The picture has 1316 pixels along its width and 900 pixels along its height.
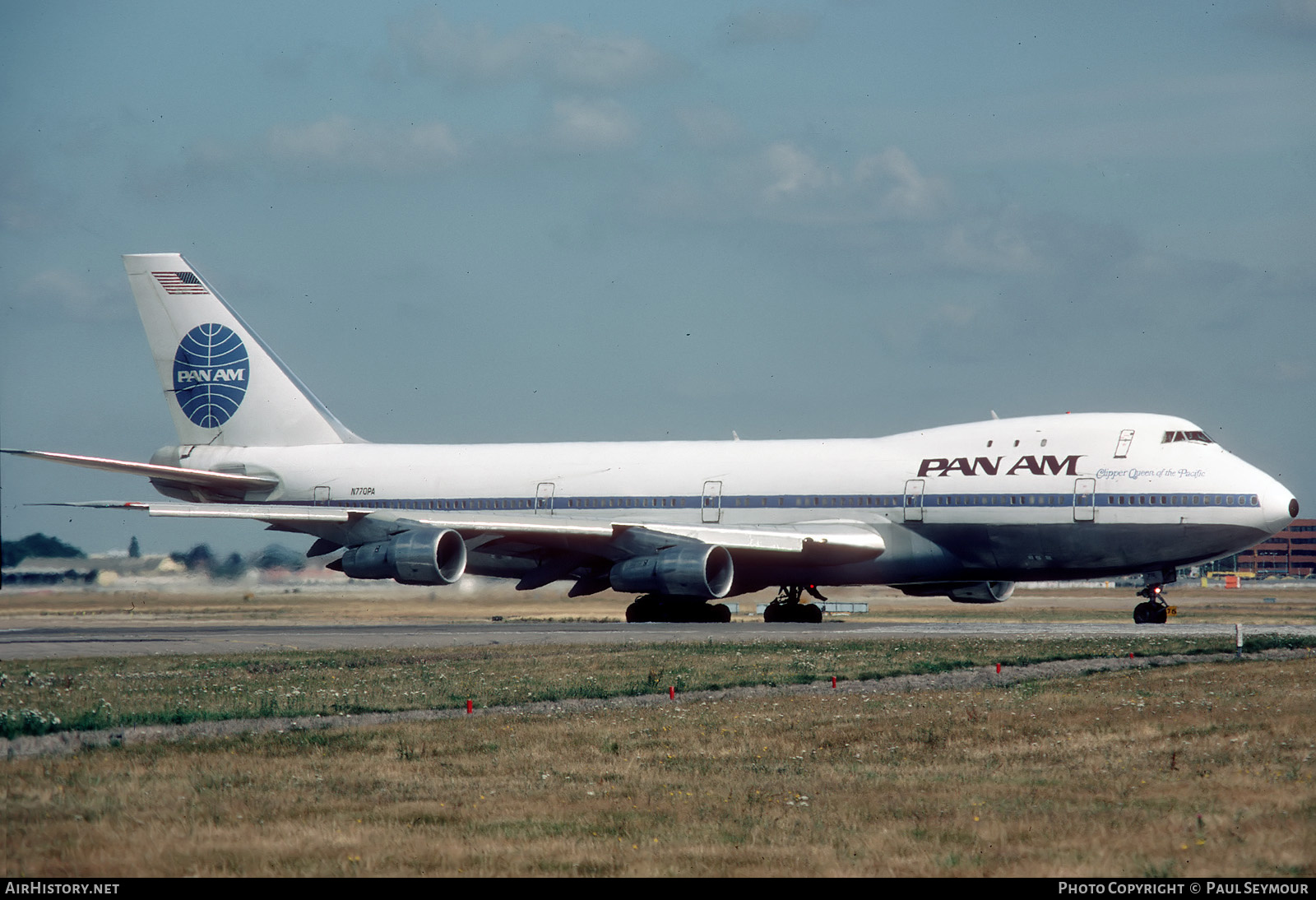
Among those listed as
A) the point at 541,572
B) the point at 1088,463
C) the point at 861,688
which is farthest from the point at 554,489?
the point at 861,688

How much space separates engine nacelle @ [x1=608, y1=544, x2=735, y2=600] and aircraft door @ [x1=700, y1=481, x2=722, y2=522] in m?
2.42

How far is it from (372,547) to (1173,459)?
65.0ft

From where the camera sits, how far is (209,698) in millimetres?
18781

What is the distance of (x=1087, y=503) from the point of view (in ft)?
111

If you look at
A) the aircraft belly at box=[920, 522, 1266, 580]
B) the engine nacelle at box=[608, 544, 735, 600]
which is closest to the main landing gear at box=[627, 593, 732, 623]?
the engine nacelle at box=[608, 544, 735, 600]

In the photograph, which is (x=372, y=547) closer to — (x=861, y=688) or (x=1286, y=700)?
(x=861, y=688)

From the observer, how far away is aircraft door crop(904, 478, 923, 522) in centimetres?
3556

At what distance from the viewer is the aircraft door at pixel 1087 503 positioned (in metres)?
33.9

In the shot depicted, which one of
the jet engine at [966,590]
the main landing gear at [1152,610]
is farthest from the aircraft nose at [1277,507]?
the jet engine at [966,590]

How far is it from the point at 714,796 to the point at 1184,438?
25.7 meters

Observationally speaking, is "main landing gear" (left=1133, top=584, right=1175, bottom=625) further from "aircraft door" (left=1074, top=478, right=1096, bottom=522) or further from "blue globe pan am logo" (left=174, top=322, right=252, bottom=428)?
"blue globe pan am logo" (left=174, top=322, right=252, bottom=428)

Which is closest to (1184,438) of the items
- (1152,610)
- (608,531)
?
(1152,610)

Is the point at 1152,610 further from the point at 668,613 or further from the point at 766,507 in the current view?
the point at 668,613

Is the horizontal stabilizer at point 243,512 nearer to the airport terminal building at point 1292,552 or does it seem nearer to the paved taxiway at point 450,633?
the paved taxiway at point 450,633
